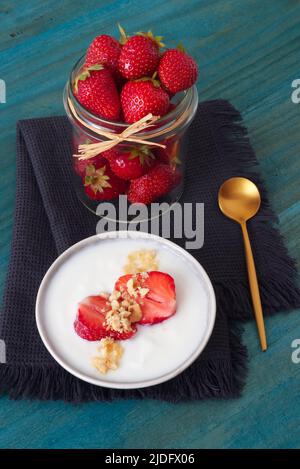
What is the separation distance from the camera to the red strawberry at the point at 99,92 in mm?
1000

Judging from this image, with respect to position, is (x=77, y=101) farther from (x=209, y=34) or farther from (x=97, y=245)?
(x=209, y=34)

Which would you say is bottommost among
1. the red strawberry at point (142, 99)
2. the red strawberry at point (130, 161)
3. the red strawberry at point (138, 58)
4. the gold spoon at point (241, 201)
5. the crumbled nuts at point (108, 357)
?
the gold spoon at point (241, 201)

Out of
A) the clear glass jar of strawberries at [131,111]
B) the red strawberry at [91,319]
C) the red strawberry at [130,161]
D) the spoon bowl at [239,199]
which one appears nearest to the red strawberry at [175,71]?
the clear glass jar of strawberries at [131,111]

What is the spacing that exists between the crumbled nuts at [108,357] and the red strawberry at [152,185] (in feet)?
0.86

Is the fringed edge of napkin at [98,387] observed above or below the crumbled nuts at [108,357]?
below

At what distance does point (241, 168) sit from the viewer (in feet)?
3.97

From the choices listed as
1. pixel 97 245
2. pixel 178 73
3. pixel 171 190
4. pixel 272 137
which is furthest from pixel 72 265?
pixel 272 137

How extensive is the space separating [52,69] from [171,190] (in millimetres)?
397

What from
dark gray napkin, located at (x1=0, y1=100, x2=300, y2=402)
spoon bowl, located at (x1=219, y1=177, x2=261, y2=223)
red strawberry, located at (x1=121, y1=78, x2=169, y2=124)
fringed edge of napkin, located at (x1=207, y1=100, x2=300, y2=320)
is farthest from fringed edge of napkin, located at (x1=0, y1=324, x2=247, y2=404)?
red strawberry, located at (x1=121, y1=78, x2=169, y2=124)

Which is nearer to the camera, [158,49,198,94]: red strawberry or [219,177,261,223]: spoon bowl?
[158,49,198,94]: red strawberry

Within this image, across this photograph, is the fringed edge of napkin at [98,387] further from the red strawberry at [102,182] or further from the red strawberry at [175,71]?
the red strawberry at [175,71]

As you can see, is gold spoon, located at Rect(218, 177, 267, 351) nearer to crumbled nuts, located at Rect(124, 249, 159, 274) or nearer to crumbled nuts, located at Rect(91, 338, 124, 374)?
crumbled nuts, located at Rect(124, 249, 159, 274)

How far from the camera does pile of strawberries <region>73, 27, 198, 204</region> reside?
0.99 metres

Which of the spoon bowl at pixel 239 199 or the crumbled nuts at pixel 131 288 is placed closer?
the crumbled nuts at pixel 131 288
